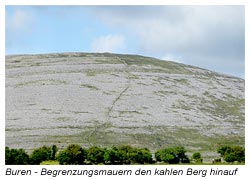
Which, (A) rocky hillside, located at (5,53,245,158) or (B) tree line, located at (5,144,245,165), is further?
(A) rocky hillside, located at (5,53,245,158)

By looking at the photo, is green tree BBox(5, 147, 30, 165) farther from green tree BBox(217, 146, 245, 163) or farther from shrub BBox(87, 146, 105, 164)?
green tree BBox(217, 146, 245, 163)

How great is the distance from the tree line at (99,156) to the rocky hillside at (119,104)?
9.10 metres

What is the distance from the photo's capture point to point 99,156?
39.3m

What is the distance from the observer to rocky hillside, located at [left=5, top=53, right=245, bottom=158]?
55.6 meters

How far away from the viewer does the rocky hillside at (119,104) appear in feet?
182

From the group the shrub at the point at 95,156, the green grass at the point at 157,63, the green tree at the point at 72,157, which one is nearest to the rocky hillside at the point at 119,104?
the green grass at the point at 157,63

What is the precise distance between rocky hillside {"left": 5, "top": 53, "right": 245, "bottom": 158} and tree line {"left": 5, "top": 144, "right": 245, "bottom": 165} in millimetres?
9103

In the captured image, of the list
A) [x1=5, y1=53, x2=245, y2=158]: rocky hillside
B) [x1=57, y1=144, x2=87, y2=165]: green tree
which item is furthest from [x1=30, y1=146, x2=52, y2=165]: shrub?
[x1=5, y1=53, x2=245, y2=158]: rocky hillside

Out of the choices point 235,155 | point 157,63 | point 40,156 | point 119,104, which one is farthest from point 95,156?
point 157,63

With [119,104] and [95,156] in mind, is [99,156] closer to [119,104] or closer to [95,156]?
[95,156]

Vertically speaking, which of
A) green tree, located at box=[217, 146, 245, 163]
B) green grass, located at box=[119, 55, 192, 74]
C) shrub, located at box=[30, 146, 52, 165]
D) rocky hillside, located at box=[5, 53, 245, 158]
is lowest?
shrub, located at box=[30, 146, 52, 165]

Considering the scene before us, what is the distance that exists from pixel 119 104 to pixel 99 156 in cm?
2981
